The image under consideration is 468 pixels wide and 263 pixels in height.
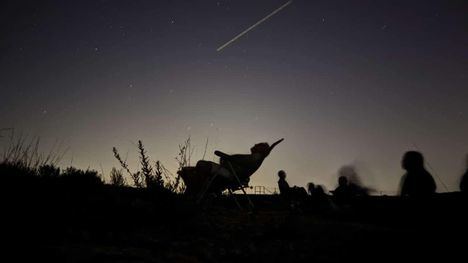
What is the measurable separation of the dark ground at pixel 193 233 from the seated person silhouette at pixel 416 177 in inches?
21.6

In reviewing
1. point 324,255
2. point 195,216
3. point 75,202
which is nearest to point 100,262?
point 324,255

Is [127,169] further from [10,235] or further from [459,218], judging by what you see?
[459,218]

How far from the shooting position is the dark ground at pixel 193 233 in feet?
7.54

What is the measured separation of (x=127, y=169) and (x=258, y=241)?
9.58 feet

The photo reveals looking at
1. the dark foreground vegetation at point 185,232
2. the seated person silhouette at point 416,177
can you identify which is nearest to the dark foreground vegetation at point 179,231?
the dark foreground vegetation at point 185,232

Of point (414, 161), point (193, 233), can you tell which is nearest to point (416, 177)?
point (414, 161)

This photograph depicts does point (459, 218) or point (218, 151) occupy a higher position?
point (218, 151)

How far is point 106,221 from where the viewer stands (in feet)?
11.7

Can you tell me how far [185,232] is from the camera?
142 inches

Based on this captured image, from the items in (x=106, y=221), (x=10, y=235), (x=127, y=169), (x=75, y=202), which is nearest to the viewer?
(x=10, y=235)

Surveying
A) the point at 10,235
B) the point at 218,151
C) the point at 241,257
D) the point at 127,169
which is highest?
the point at 218,151

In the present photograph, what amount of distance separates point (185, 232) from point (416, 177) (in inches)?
139

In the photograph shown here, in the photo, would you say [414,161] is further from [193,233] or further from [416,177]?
[193,233]

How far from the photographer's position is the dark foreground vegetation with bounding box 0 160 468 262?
2314 millimetres
